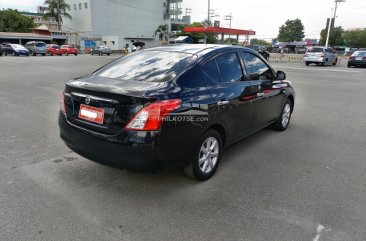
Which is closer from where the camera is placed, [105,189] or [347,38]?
[105,189]

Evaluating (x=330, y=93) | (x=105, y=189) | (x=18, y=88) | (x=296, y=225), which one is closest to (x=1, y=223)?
(x=105, y=189)

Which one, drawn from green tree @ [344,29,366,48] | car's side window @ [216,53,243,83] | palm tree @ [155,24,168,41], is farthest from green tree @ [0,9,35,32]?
green tree @ [344,29,366,48]

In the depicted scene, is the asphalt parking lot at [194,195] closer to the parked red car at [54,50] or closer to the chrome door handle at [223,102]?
the chrome door handle at [223,102]

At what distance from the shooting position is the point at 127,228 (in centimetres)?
276

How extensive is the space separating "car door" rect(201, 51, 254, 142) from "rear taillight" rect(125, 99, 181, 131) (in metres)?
0.83

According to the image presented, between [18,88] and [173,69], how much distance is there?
358 inches

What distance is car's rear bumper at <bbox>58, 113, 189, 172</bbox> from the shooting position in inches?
116

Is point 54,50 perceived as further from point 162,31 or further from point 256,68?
point 162,31

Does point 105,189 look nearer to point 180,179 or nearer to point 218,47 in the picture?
point 180,179

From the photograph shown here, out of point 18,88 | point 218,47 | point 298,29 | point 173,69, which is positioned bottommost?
point 18,88

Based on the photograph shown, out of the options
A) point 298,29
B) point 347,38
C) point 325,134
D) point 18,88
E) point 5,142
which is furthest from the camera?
point 298,29

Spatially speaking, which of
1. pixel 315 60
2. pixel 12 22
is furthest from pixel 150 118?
pixel 12 22

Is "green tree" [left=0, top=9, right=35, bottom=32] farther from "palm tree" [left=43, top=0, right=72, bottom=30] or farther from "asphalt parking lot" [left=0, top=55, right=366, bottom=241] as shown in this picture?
"asphalt parking lot" [left=0, top=55, right=366, bottom=241]

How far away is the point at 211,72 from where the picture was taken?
371 cm
